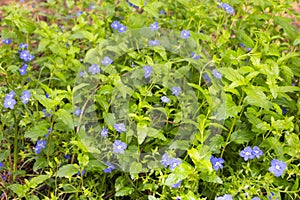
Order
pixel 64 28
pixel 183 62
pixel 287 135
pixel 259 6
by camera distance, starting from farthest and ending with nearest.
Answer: pixel 64 28
pixel 259 6
pixel 183 62
pixel 287 135

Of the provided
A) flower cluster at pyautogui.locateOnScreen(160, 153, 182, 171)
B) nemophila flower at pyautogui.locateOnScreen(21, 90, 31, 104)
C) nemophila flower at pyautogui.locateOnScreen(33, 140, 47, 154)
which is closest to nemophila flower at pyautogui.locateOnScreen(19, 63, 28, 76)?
nemophila flower at pyautogui.locateOnScreen(21, 90, 31, 104)

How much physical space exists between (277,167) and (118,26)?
1.64m

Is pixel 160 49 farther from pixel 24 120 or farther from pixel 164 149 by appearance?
pixel 24 120

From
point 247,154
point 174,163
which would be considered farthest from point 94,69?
point 247,154

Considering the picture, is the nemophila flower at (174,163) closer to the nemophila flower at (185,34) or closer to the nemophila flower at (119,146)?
the nemophila flower at (119,146)

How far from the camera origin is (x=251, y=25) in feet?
11.6

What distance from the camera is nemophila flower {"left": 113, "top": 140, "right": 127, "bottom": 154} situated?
2525 mm

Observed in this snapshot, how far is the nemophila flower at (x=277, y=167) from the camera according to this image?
2418mm

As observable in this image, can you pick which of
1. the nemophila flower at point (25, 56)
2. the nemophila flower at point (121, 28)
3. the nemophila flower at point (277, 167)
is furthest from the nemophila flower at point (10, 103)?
the nemophila flower at point (277, 167)

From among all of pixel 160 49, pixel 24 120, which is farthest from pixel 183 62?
pixel 24 120

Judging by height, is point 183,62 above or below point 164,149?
above

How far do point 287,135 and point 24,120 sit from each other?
5.34 ft

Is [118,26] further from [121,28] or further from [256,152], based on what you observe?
[256,152]

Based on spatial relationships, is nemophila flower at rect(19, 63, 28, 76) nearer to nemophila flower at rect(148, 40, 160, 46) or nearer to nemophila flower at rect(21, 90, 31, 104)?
nemophila flower at rect(21, 90, 31, 104)
